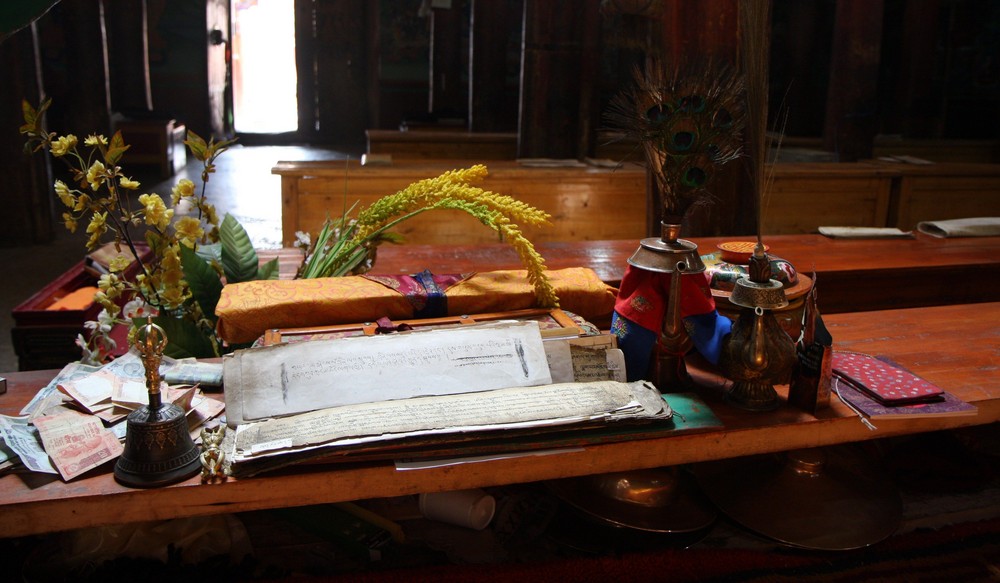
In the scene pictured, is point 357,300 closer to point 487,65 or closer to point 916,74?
point 487,65

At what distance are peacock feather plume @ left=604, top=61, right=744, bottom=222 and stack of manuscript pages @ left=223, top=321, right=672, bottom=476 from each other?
334mm

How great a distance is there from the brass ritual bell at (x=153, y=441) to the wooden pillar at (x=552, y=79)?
431 centimetres

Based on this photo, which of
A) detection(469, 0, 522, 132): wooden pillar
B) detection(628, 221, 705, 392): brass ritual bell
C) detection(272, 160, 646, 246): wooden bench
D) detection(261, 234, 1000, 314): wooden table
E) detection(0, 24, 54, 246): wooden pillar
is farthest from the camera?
detection(469, 0, 522, 132): wooden pillar

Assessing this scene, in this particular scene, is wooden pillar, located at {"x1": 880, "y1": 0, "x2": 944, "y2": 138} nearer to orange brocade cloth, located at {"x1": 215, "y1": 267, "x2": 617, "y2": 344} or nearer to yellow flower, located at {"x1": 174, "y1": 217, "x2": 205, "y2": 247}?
orange brocade cloth, located at {"x1": 215, "y1": 267, "x2": 617, "y2": 344}

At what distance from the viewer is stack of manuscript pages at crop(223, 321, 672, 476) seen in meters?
1.29

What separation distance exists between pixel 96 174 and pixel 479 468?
3.35 feet

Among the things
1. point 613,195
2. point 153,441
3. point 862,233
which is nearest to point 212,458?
point 153,441

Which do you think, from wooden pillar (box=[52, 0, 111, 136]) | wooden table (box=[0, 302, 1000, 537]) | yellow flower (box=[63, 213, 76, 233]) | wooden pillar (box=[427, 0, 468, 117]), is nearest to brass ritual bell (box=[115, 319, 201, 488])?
wooden table (box=[0, 302, 1000, 537])

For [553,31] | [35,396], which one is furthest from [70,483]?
[553,31]

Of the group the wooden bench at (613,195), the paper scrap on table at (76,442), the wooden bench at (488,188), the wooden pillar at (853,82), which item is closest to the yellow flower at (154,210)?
the paper scrap on table at (76,442)

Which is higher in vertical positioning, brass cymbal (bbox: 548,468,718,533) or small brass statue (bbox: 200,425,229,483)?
small brass statue (bbox: 200,425,229,483)

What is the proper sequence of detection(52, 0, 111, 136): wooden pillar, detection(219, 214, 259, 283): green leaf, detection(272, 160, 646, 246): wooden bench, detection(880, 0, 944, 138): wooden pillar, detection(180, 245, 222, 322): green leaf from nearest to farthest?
detection(180, 245, 222, 322): green leaf → detection(219, 214, 259, 283): green leaf → detection(272, 160, 646, 246): wooden bench → detection(52, 0, 111, 136): wooden pillar → detection(880, 0, 944, 138): wooden pillar

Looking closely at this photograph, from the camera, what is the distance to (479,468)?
1331mm

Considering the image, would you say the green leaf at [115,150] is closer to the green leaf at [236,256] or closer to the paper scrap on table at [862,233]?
the green leaf at [236,256]
